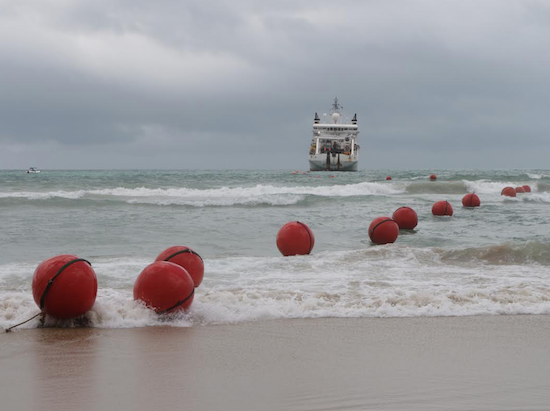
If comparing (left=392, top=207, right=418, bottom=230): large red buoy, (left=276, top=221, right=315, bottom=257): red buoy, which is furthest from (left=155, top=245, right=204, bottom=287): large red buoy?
(left=392, top=207, right=418, bottom=230): large red buoy

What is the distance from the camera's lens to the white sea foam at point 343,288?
18.1 ft

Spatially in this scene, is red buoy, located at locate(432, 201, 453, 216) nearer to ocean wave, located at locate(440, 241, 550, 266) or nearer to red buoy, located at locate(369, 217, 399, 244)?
red buoy, located at locate(369, 217, 399, 244)

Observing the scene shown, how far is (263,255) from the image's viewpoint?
10688mm

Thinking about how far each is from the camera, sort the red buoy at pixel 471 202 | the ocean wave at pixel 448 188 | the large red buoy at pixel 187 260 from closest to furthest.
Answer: the large red buoy at pixel 187 260
the red buoy at pixel 471 202
the ocean wave at pixel 448 188

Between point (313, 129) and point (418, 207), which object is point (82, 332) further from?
point (313, 129)

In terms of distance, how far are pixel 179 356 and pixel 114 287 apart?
11.1 ft

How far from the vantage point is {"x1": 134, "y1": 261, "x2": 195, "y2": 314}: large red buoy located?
527 cm

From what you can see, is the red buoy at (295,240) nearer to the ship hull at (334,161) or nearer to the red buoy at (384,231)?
the red buoy at (384,231)

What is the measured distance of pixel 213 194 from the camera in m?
32.7

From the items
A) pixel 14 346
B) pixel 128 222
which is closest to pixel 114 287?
pixel 14 346

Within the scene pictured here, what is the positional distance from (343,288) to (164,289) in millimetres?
2738

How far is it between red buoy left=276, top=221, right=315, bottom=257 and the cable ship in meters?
53.8

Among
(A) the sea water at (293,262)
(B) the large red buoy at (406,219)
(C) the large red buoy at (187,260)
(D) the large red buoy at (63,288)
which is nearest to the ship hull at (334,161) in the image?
(A) the sea water at (293,262)

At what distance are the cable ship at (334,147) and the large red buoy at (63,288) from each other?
59.2 m
